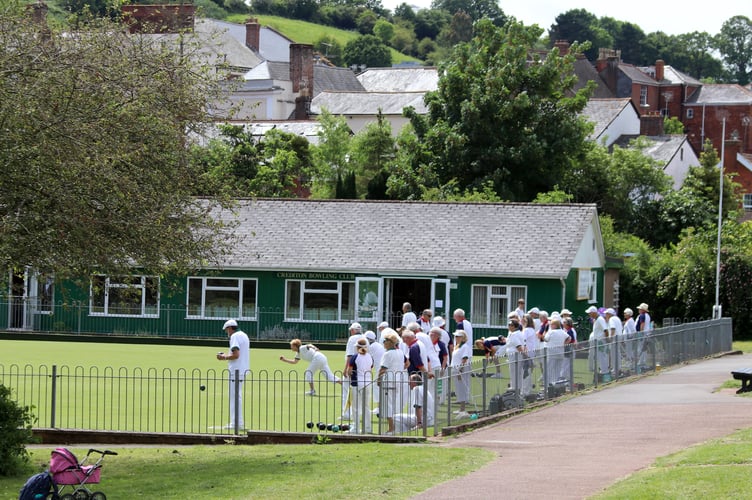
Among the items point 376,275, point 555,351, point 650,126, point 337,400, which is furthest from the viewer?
point 650,126

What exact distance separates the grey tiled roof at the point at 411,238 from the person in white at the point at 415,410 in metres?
23.0

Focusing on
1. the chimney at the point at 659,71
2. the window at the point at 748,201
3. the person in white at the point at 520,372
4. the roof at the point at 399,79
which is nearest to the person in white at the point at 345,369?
the person in white at the point at 520,372

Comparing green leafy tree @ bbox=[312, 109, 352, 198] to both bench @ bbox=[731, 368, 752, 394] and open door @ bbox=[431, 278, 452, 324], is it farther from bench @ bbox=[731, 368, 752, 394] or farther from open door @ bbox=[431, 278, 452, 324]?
bench @ bbox=[731, 368, 752, 394]

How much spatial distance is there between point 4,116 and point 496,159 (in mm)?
45466

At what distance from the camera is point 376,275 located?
43812 millimetres

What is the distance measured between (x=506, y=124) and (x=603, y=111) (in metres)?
23.3

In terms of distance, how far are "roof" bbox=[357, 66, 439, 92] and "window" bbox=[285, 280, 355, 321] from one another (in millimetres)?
65310

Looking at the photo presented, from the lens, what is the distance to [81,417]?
828 inches

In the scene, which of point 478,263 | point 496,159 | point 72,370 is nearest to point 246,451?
point 72,370

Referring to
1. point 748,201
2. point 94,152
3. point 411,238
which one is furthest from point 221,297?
point 748,201

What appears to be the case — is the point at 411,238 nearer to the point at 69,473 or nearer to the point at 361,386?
the point at 361,386

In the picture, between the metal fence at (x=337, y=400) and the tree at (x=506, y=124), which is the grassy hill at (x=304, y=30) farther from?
the metal fence at (x=337, y=400)

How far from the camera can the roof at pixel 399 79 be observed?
110250 mm

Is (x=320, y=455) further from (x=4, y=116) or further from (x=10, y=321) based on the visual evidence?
(x=10, y=321)
